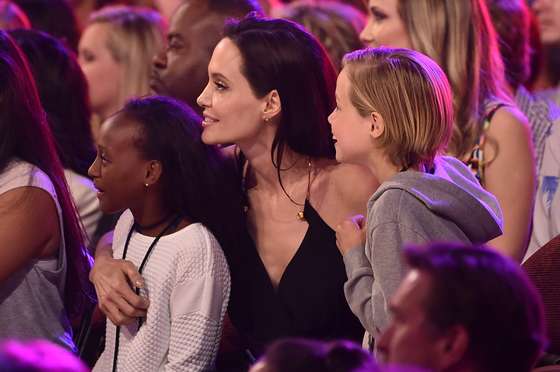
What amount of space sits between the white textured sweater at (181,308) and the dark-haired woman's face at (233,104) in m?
0.32

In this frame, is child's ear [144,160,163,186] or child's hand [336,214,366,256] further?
child's ear [144,160,163,186]

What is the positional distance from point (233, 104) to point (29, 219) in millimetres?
679

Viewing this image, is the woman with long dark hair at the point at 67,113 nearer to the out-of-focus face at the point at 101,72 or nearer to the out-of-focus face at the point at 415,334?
the out-of-focus face at the point at 101,72

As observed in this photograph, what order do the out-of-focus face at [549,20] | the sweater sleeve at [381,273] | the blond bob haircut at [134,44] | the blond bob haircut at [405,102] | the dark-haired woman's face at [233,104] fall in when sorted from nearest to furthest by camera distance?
the sweater sleeve at [381,273], the blond bob haircut at [405,102], the dark-haired woman's face at [233,104], the out-of-focus face at [549,20], the blond bob haircut at [134,44]

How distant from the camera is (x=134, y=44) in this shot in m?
5.43

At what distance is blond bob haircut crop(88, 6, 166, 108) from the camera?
212 inches

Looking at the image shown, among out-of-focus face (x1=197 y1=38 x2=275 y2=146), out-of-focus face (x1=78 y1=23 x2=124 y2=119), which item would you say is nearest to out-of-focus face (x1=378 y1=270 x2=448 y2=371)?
out-of-focus face (x1=197 y1=38 x2=275 y2=146)

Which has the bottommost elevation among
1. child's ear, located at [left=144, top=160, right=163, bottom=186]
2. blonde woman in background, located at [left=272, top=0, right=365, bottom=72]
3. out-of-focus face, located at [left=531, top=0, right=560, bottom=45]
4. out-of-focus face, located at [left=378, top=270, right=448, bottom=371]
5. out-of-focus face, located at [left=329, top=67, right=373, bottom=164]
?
out-of-focus face, located at [left=531, top=0, right=560, bottom=45]

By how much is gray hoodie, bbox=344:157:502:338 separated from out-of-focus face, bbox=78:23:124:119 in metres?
2.86

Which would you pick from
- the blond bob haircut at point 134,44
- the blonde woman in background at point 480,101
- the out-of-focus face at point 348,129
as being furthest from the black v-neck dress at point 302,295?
the blond bob haircut at point 134,44

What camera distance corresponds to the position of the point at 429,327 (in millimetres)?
1872

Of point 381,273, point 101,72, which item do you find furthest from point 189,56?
point 381,273

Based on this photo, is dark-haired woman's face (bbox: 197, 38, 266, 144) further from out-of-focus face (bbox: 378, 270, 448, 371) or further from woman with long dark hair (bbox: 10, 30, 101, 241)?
out-of-focus face (bbox: 378, 270, 448, 371)

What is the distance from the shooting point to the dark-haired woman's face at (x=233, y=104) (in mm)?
3250
